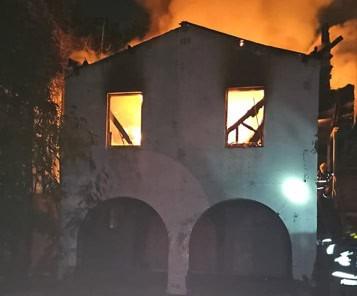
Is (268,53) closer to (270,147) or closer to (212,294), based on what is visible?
(270,147)

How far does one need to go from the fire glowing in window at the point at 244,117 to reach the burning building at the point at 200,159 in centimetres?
2

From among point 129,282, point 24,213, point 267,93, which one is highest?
point 267,93

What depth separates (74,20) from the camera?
17.9 meters

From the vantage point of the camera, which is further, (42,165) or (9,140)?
(42,165)

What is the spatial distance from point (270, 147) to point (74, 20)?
7.71 metres

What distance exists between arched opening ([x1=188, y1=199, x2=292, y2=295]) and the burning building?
0.09ft

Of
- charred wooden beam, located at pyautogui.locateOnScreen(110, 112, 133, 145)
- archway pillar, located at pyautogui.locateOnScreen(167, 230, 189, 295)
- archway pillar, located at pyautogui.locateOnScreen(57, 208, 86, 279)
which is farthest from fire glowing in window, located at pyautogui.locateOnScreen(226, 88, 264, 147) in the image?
archway pillar, located at pyautogui.locateOnScreen(57, 208, 86, 279)

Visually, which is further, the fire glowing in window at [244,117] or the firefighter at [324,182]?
the firefighter at [324,182]

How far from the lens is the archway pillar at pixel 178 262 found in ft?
45.6

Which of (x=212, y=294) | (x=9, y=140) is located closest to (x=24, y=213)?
(x=9, y=140)

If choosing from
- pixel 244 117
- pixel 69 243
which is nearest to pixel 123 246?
pixel 69 243

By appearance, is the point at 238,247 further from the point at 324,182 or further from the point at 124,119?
the point at 124,119

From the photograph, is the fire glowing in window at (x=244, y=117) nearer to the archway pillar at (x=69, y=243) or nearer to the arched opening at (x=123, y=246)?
the arched opening at (x=123, y=246)

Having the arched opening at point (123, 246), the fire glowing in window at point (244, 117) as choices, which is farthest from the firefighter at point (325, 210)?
the arched opening at point (123, 246)
